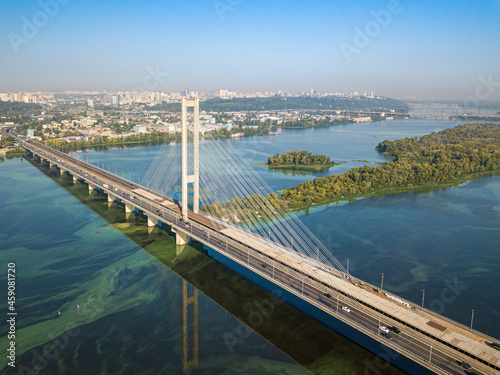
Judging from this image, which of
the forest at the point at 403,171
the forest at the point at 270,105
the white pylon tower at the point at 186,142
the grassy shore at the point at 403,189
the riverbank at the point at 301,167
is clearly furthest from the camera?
the forest at the point at 270,105

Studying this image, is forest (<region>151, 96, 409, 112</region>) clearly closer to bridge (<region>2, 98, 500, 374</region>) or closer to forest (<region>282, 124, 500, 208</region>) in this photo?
forest (<region>282, 124, 500, 208</region>)

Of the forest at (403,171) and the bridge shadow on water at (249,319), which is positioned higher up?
the forest at (403,171)

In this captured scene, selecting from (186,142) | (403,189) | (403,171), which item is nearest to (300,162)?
(403,171)

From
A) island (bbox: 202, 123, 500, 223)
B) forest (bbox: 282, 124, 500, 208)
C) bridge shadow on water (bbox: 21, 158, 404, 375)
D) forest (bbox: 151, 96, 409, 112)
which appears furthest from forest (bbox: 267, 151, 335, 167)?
forest (bbox: 151, 96, 409, 112)

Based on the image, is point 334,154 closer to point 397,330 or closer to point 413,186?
point 413,186

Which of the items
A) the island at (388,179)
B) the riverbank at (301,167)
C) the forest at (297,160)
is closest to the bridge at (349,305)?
the island at (388,179)

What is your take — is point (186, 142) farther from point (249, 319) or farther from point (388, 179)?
point (388, 179)

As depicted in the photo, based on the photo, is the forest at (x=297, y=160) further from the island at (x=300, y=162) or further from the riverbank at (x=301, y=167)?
the riverbank at (x=301, y=167)
